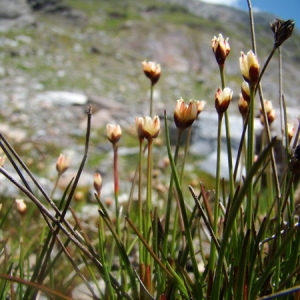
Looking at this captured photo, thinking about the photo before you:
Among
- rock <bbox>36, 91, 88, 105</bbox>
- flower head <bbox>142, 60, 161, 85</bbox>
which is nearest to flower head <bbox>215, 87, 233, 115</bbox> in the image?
flower head <bbox>142, 60, 161, 85</bbox>

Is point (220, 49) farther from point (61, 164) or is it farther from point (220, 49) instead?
point (61, 164)

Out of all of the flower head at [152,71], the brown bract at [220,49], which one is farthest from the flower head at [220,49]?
the flower head at [152,71]

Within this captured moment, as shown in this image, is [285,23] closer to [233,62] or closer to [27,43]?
[27,43]

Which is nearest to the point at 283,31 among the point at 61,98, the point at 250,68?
the point at 250,68

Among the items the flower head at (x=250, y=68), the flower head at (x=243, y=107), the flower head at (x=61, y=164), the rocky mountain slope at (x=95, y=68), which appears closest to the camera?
the flower head at (x=250, y=68)

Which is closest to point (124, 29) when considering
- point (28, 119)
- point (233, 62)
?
point (233, 62)

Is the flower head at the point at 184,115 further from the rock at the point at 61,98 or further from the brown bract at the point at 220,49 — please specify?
the rock at the point at 61,98

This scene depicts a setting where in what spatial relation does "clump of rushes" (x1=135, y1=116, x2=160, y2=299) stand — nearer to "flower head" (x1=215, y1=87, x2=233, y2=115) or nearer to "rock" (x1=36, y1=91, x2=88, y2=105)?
"flower head" (x1=215, y1=87, x2=233, y2=115)

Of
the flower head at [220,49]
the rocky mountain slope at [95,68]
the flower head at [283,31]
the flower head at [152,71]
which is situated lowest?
the rocky mountain slope at [95,68]
